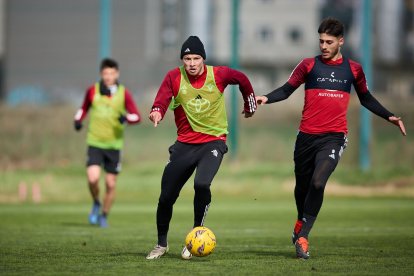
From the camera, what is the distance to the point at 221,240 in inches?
556

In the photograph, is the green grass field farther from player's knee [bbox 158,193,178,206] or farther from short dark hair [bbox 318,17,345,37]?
short dark hair [bbox 318,17,345,37]

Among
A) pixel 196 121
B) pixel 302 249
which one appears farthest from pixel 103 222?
pixel 302 249

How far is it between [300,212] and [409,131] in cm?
2005

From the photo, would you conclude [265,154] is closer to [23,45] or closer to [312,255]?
[312,255]

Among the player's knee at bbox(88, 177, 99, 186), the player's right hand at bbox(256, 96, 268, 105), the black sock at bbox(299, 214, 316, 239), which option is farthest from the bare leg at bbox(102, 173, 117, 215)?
the black sock at bbox(299, 214, 316, 239)

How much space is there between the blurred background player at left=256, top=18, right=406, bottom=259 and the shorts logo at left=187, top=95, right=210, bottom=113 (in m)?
0.65

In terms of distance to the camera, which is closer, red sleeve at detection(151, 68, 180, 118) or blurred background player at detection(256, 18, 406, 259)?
red sleeve at detection(151, 68, 180, 118)

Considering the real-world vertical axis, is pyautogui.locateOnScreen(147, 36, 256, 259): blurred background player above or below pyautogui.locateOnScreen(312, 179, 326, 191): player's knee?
Result: above

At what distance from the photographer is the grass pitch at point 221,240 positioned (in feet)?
33.8

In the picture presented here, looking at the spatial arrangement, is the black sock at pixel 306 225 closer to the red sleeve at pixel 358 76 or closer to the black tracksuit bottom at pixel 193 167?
the black tracksuit bottom at pixel 193 167

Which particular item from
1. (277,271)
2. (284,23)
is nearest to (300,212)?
(277,271)

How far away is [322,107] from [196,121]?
4.83 feet

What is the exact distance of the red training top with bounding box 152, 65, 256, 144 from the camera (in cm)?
1120

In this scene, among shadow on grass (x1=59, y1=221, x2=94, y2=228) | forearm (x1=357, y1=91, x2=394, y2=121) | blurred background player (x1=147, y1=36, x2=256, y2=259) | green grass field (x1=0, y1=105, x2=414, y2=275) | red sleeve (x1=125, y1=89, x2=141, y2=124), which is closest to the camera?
green grass field (x1=0, y1=105, x2=414, y2=275)
